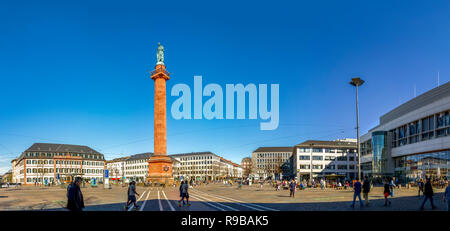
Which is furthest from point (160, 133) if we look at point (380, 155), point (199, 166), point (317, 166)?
point (199, 166)

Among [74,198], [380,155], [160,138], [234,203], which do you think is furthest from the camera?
[380,155]

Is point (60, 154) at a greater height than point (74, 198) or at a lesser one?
lesser

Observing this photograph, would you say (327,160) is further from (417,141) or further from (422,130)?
(422,130)

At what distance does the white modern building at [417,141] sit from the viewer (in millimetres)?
42969

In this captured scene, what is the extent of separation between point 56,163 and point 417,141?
111376 millimetres

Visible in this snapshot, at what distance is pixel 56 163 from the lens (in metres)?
110

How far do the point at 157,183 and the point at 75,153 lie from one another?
8075cm

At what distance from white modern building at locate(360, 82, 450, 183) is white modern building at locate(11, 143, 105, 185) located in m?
92.3

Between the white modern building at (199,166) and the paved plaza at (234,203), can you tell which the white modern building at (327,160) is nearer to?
the white modern building at (199,166)

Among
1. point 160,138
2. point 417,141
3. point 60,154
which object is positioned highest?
point 160,138

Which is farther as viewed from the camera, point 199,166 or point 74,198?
point 199,166

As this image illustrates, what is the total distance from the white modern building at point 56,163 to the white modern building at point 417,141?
303 ft

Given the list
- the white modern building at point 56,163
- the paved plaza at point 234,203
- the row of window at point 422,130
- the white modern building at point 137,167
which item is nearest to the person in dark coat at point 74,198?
the paved plaza at point 234,203

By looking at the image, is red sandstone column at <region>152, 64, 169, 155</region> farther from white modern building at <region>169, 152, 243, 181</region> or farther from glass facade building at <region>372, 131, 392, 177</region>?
white modern building at <region>169, 152, 243, 181</region>
